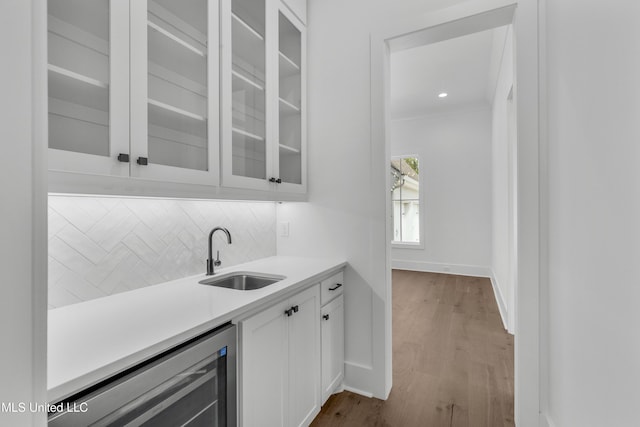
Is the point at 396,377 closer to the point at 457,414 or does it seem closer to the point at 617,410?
the point at 457,414

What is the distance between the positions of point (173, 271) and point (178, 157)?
Answer: 645 mm

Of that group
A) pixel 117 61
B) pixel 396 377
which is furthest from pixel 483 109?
pixel 117 61

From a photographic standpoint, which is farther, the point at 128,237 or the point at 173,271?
the point at 173,271

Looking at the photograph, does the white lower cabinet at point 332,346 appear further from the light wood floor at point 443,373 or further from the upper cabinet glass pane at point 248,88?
the upper cabinet glass pane at point 248,88

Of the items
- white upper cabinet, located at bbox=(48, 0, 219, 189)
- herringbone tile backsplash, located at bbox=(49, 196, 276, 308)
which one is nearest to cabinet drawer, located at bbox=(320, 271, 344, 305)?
herringbone tile backsplash, located at bbox=(49, 196, 276, 308)

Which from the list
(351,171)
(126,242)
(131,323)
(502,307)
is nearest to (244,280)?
(126,242)

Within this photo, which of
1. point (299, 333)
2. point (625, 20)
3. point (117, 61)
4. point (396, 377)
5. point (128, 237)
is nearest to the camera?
point (625, 20)

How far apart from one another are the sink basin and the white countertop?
0.44ft

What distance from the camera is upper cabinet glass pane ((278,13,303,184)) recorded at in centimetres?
196

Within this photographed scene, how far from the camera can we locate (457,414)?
1784mm

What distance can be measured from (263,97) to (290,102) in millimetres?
301

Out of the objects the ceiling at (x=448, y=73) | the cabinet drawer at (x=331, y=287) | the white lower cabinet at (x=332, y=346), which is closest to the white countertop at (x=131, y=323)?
the cabinet drawer at (x=331, y=287)

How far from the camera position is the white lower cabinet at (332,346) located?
69.7 inches

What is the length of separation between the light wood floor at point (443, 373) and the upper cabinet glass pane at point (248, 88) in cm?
155
